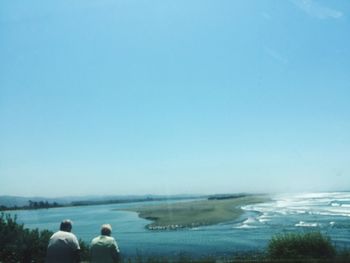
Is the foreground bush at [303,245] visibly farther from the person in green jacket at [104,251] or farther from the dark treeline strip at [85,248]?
the person in green jacket at [104,251]

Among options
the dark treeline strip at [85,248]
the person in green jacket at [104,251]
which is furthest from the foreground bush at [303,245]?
the person in green jacket at [104,251]

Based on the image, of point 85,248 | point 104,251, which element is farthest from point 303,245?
point 104,251

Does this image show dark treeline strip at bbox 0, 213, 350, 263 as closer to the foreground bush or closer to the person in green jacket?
the foreground bush

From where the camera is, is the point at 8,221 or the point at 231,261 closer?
the point at 231,261

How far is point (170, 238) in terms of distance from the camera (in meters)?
49.9

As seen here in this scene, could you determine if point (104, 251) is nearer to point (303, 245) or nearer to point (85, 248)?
point (85, 248)

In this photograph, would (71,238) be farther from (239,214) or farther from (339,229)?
(239,214)

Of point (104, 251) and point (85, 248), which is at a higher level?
point (104, 251)

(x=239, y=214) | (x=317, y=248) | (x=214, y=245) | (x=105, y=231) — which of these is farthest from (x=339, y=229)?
(x=105, y=231)

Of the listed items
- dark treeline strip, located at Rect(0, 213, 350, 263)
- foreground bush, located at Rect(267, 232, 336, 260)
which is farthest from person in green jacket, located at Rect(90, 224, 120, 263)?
foreground bush, located at Rect(267, 232, 336, 260)

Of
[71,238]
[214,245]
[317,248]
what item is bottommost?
[214,245]

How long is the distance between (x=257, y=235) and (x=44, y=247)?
36.9 meters

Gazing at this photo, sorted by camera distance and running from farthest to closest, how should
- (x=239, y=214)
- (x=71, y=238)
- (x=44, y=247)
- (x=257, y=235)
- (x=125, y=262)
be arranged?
(x=239, y=214), (x=257, y=235), (x=44, y=247), (x=125, y=262), (x=71, y=238)

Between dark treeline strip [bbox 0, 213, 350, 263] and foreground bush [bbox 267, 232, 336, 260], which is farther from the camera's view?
foreground bush [bbox 267, 232, 336, 260]
